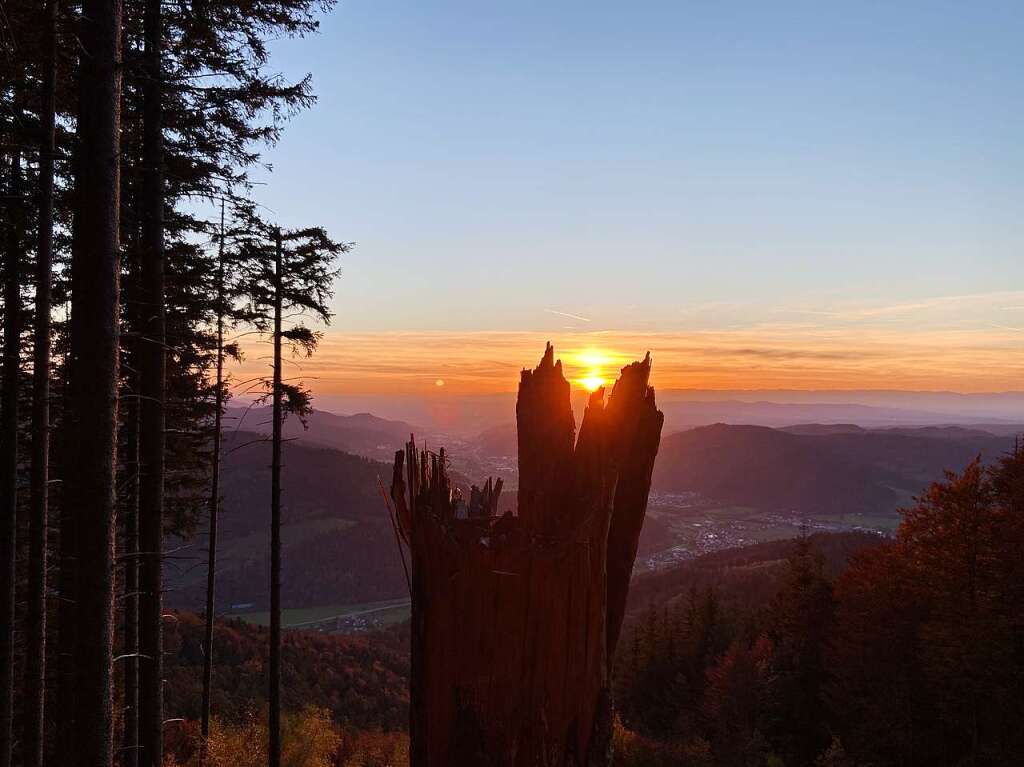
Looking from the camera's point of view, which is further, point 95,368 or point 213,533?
point 213,533

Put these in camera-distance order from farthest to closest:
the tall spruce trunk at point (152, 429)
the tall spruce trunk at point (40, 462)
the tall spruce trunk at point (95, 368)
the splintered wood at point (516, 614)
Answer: the tall spruce trunk at point (152, 429) < the tall spruce trunk at point (40, 462) < the tall spruce trunk at point (95, 368) < the splintered wood at point (516, 614)

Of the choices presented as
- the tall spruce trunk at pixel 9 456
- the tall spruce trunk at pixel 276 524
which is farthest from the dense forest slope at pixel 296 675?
the tall spruce trunk at pixel 9 456

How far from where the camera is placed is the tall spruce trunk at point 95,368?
6.02 meters

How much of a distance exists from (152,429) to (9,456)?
290cm

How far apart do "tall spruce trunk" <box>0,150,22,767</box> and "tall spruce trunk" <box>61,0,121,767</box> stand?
5033 mm

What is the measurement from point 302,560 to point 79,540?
157m

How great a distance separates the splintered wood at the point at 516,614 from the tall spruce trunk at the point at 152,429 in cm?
810

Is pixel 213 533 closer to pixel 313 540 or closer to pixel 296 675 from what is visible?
pixel 296 675

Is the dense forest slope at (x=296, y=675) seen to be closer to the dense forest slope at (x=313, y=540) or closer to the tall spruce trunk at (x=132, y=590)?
the tall spruce trunk at (x=132, y=590)

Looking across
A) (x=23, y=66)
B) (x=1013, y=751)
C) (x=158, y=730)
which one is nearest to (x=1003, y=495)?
(x=1013, y=751)

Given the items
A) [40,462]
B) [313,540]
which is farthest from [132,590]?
[313,540]

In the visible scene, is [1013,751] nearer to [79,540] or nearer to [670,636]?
[79,540]

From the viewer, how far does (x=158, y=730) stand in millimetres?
9852

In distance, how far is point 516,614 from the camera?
2.91m
